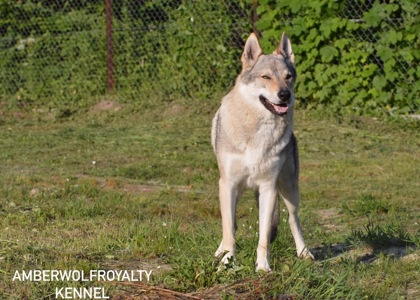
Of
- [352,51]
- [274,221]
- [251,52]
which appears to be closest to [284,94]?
[251,52]

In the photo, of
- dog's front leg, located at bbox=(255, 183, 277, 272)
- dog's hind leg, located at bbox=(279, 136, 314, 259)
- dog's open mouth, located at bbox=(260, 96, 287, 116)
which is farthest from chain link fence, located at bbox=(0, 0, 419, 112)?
dog's front leg, located at bbox=(255, 183, 277, 272)

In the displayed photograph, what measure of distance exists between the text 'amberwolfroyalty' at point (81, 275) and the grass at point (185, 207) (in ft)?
0.23

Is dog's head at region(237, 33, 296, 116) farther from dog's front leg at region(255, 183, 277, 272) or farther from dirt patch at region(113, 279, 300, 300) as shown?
dirt patch at region(113, 279, 300, 300)

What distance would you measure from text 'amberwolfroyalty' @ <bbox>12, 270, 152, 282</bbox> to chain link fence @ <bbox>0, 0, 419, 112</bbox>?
828cm

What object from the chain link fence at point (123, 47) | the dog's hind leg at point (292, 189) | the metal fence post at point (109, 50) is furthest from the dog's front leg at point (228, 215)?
the metal fence post at point (109, 50)

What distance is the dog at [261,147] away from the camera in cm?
554

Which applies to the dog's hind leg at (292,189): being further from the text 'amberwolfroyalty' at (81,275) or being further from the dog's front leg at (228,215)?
the text 'amberwolfroyalty' at (81,275)

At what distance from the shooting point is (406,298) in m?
4.93

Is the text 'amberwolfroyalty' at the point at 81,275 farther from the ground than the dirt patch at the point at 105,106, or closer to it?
closer to it

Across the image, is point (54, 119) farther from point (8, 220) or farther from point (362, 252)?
point (362, 252)

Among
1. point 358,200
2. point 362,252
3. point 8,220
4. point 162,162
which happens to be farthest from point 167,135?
point 362,252

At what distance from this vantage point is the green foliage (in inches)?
478

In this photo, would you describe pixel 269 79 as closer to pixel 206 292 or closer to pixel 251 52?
pixel 251 52

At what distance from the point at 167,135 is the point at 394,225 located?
5.50m
